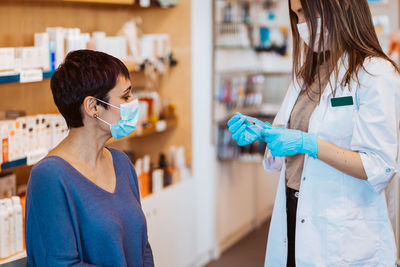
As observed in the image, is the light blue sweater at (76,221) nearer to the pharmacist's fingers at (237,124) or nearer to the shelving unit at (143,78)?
the pharmacist's fingers at (237,124)

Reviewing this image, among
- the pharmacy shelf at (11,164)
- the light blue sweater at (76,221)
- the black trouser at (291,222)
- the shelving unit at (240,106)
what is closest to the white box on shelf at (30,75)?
the pharmacy shelf at (11,164)

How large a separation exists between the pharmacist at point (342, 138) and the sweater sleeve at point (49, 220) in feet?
2.42

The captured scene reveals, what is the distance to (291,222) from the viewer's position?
2178 millimetres

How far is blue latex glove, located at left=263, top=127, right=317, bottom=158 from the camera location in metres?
1.95

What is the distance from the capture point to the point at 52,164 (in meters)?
1.67

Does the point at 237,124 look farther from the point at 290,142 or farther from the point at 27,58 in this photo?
the point at 27,58

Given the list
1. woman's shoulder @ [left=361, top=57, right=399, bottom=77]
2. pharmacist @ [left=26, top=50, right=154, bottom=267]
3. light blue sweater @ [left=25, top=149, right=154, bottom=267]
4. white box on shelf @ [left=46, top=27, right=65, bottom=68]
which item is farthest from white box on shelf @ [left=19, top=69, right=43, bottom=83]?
woman's shoulder @ [left=361, top=57, right=399, bottom=77]

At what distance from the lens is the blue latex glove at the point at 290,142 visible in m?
1.95

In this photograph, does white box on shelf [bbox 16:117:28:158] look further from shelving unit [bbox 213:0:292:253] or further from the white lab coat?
shelving unit [bbox 213:0:292:253]

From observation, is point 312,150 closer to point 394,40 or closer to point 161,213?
point 161,213

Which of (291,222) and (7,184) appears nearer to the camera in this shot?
(291,222)

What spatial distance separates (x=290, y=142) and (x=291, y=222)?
1.31ft

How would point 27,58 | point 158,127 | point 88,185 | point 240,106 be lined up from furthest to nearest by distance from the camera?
point 240,106, point 158,127, point 27,58, point 88,185

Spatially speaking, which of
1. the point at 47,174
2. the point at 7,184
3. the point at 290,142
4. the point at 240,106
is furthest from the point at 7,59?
the point at 240,106
